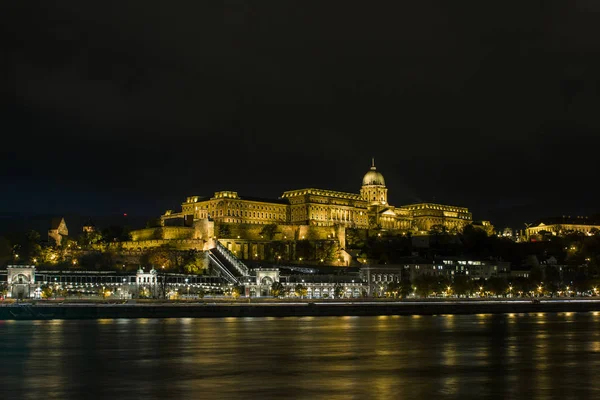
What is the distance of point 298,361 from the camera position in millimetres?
31781

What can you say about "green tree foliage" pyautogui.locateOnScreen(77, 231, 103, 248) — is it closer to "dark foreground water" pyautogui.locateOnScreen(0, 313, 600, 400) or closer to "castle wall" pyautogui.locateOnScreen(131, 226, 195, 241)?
"castle wall" pyautogui.locateOnScreen(131, 226, 195, 241)

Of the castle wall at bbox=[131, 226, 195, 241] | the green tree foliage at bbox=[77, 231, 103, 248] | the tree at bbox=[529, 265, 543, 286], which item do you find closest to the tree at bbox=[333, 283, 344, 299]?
the tree at bbox=[529, 265, 543, 286]

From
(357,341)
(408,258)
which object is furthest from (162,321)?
(408,258)

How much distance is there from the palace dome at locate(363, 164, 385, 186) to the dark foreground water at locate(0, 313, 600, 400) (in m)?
117

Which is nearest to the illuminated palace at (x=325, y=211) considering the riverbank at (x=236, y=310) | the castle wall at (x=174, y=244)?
the castle wall at (x=174, y=244)

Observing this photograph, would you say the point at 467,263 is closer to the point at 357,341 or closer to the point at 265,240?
the point at 265,240

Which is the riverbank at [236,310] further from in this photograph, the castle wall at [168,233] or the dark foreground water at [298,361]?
the castle wall at [168,233]

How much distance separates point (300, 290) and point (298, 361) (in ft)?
193

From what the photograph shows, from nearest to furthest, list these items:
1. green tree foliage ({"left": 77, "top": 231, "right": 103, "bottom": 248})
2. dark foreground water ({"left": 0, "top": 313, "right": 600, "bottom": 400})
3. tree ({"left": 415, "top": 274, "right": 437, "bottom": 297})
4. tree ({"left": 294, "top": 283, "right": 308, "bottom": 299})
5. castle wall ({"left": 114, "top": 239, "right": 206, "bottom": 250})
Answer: dark foreground water ({"left": 0, "top": 313, "right": 600, "bottom": 400})
tree ({"left": 294, "top": 283, "right": 308, "bottom": 299})
tree ({"left": 415, "top": 274, "right": 437, "bottom": 297})
castle wall ({"left": 114, "top": 239, "right": 206, "bottom": 250})
green tree foliage ({"left": 77, "top": 231, "right": 103, "bottom": 248})

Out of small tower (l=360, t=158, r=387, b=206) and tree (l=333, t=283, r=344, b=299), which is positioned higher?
small tower (l=360, t=158, r=387, b=206)

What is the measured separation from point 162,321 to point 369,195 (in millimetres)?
112420

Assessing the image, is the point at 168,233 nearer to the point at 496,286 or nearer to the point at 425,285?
the point at 425,285

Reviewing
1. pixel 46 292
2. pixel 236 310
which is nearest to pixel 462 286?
pixel 236 310

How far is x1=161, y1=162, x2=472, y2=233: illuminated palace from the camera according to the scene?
13112 centimetres
